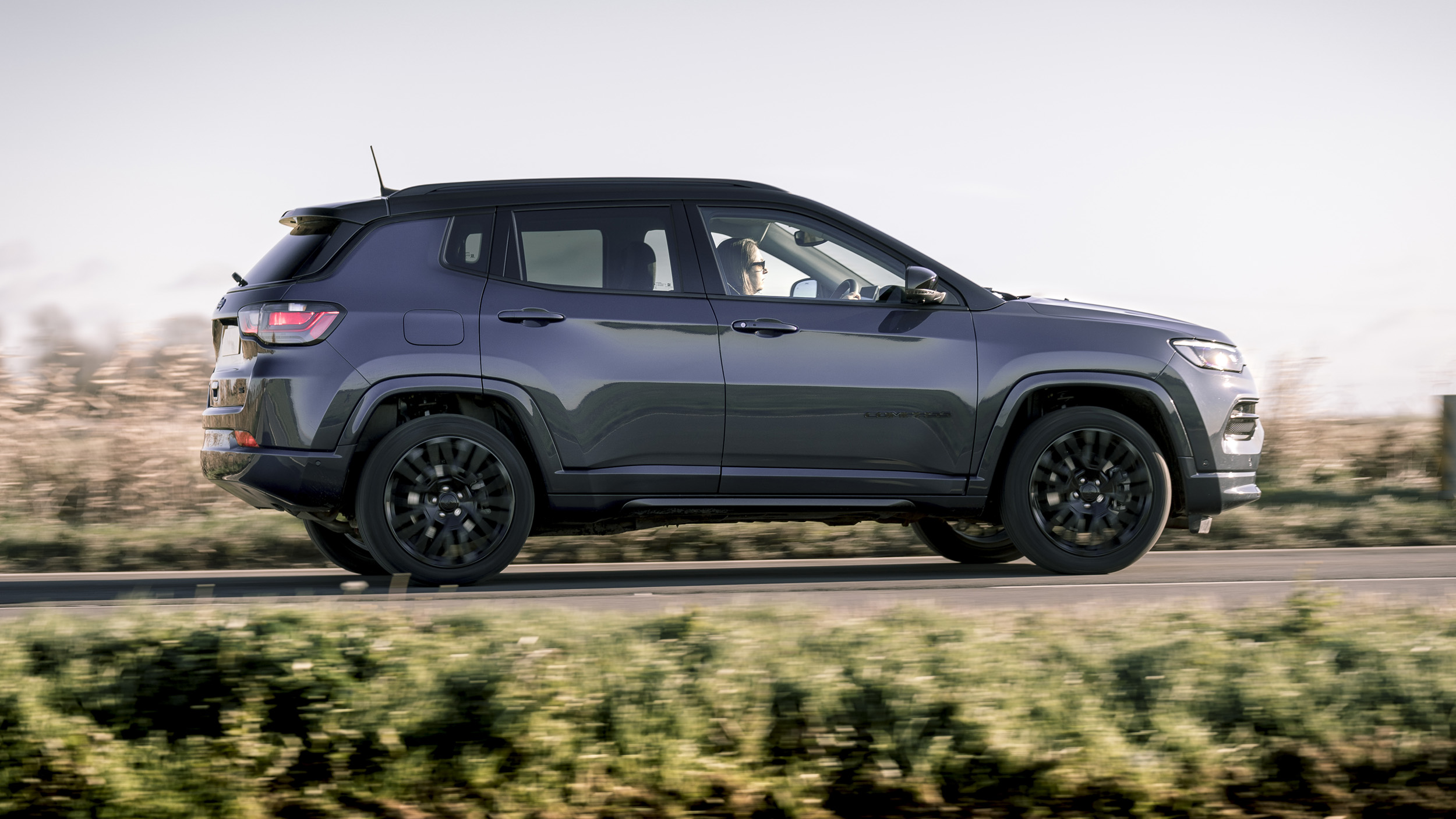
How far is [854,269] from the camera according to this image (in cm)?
668

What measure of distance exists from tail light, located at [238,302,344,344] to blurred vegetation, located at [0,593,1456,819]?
263 cm

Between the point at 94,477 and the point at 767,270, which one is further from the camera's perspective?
the point at 94,477

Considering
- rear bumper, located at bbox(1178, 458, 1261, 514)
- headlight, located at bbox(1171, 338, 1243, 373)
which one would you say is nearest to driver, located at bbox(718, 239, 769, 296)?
headlight, located at bbox(1171, 338, 1243, 373)

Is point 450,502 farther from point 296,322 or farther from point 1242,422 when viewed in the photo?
point 1242,422

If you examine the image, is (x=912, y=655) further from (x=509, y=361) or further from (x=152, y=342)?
(x=152, y=342)

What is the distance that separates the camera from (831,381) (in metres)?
6.34

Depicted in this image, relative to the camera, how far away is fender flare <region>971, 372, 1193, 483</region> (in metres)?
6.55

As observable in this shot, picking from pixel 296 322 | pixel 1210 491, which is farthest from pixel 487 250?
pixel 1210 491

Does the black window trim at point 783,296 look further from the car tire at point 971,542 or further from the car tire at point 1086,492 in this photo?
the car tire at point 971,542

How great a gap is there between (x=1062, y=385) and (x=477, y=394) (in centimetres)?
280

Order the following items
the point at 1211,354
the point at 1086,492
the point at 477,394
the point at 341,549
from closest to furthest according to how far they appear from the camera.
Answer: the point at 477,394, the point at 1086,492, the point at 1211,354, the point at 341,549

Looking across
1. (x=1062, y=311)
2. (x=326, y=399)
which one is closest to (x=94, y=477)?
(x=326, y=399)

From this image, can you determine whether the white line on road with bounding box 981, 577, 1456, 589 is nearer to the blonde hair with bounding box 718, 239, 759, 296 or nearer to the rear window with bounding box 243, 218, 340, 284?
the blonde hair with bounding box 718, 239, 759, 296

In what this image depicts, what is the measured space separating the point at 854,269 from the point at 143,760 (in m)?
4.30
